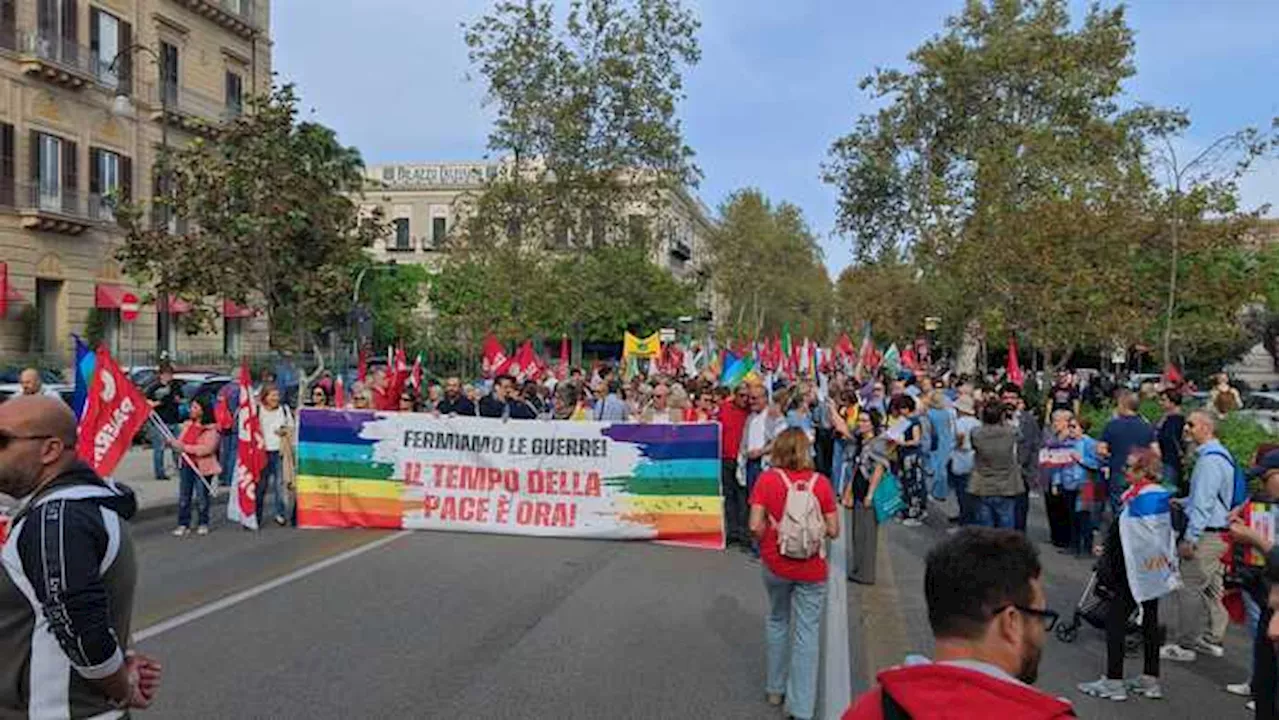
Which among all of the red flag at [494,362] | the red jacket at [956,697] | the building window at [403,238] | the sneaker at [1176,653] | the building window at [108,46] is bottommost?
the sneaker at [1176,653]

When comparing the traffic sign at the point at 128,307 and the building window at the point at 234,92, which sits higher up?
the building window at the point at 234,92

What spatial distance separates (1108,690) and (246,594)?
619cm

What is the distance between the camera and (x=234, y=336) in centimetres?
4500

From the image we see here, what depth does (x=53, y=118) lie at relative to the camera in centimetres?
3481

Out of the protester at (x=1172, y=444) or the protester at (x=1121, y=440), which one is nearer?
the protester at (x=1121, y=440)

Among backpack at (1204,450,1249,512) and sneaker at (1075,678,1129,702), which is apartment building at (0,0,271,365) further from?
sneaker at (1075,678,1129,702)

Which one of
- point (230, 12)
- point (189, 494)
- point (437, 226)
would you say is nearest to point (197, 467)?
point (189, 494)

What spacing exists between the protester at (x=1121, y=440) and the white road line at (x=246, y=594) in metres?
7.04

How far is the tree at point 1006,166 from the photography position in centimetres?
2961

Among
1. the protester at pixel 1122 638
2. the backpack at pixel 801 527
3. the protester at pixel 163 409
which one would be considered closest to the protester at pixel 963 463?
the protester at pixel 1122 638

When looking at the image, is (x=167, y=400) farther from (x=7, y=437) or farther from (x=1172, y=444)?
(x=7, y=437)

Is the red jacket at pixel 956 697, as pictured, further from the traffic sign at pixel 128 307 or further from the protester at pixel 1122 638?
the traffic sign at pixel 128 307

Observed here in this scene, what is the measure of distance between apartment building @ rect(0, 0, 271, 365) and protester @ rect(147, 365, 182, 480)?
8692 millimetres

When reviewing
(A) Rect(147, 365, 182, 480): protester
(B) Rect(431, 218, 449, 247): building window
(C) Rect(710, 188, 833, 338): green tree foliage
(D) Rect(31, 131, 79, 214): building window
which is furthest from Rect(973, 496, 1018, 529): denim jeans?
(B) Rect(431, 218, 449, 247): building window
